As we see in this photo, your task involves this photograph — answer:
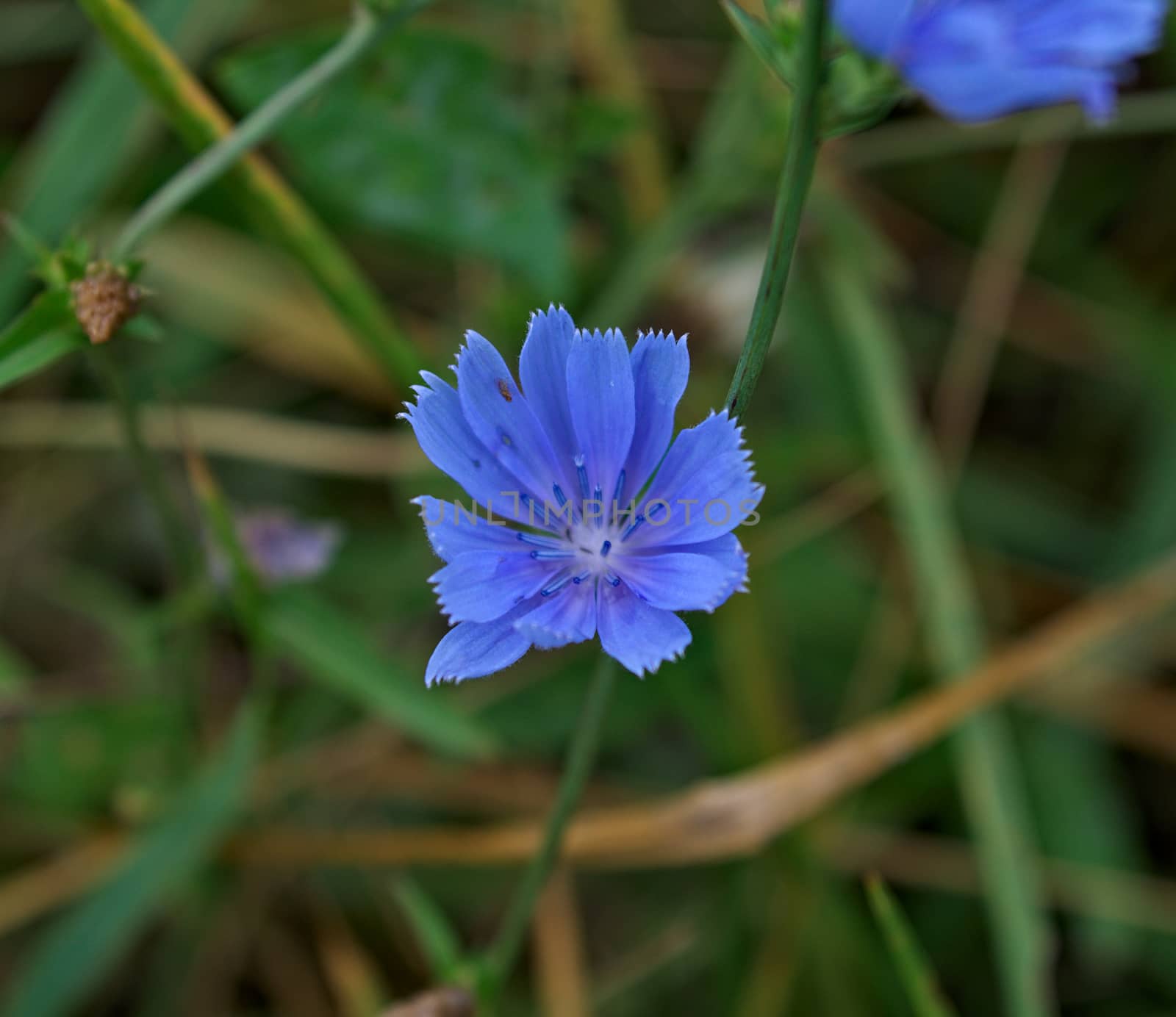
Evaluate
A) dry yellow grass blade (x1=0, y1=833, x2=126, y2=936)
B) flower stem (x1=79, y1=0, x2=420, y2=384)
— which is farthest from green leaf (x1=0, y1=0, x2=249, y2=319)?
dry yellow grass blade (x1=0, y1=833, x2=126, y2=936)

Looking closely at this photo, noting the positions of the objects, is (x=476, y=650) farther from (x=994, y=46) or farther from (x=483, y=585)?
(x=994, y=46)

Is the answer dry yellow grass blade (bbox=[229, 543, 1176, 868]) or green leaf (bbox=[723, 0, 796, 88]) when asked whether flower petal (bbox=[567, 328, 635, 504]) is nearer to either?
green leaf (bbox=[723, 0, 796, 88])

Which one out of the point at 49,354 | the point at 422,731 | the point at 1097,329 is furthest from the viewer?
the point at 1097,329

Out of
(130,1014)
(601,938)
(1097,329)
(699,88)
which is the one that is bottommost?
(130,1014)

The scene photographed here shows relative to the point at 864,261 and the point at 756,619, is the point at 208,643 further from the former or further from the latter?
the point at 864,261

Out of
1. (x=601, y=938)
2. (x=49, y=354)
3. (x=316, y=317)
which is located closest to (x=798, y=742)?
(x=601, y=938)

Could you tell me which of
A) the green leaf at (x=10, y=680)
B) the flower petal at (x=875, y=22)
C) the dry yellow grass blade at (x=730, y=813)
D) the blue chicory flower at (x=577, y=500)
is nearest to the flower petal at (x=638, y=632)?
the blue chicory flower at (x=577, y=500)

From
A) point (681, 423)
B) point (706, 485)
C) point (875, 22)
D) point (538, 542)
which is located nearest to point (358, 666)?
point (538, 542)
